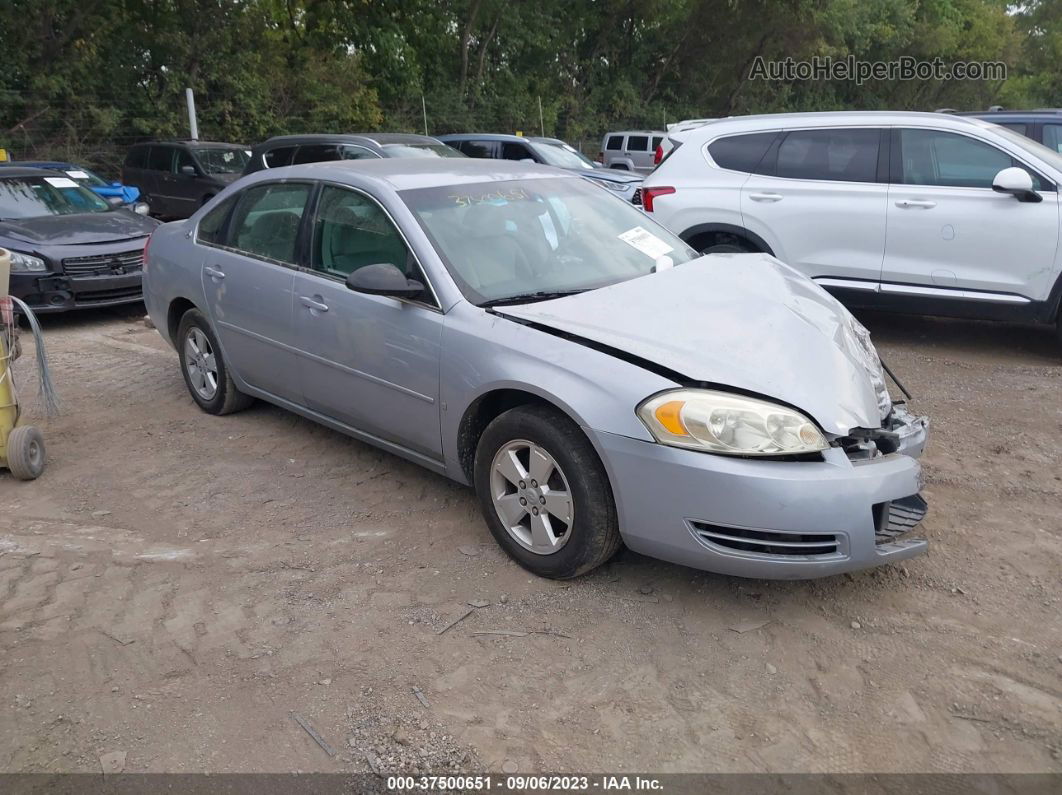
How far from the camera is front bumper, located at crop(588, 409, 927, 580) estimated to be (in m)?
3.30

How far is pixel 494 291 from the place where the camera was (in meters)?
4.20

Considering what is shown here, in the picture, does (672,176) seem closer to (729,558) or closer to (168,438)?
(168,438)

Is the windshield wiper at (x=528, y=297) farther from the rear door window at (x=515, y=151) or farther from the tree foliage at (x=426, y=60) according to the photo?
the tree foliage at (x=426, y=60)

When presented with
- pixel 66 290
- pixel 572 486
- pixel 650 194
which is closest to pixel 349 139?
pixel 66 290

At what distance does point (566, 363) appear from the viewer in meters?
3.65

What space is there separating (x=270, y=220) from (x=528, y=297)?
1900 mm

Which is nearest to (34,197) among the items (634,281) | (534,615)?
(634,281)

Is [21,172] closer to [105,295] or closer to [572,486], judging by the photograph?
[105,295]

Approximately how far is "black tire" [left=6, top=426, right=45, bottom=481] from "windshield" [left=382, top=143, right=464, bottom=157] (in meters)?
8.13

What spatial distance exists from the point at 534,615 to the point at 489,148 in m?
14.2

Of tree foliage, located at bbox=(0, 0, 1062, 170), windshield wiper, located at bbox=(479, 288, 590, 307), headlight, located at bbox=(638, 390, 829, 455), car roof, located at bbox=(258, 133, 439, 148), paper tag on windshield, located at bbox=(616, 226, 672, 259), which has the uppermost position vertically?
tree foliage, located at bbox=(0, 0, 1062, 170)

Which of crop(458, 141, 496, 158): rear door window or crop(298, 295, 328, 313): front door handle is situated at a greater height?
crop(458, 141, 496, 158): rear door window

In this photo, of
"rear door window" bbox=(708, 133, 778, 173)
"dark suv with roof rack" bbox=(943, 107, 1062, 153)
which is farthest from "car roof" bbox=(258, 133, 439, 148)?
"dark suv with roof rack" bbox=(943, 107, 1062, 153)

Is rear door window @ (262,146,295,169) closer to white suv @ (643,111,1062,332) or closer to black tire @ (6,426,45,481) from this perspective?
white suv @ (643,111,1062,332)
